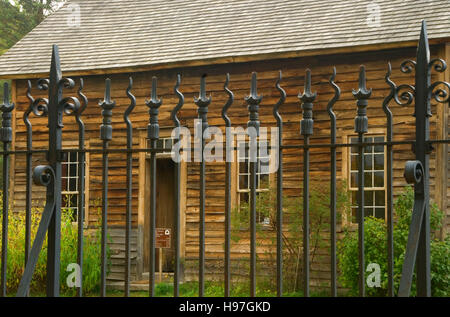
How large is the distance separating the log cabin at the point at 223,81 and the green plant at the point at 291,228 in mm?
167

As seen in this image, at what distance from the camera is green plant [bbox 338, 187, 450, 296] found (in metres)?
8.76

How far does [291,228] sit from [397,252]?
223 centimetres

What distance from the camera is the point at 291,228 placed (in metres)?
10.7

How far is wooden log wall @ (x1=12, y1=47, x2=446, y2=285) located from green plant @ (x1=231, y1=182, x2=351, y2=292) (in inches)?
8.2

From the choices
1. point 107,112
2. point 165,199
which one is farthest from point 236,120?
point 107,112

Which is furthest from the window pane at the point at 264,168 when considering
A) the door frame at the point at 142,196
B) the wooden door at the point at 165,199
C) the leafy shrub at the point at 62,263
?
the leafy shrub at the point at 62,263

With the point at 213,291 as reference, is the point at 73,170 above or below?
above

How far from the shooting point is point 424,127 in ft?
11.1

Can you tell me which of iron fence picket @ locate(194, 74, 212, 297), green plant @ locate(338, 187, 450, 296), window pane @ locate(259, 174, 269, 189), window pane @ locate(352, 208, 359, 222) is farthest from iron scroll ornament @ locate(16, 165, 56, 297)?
window pane @ locate(352, 208, 359, 222)

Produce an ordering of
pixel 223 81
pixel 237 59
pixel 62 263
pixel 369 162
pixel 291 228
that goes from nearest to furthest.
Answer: pixel 291 228 → pixel 369 162 → pixel 62 263 → pixel 237 59 → pixel 223 81

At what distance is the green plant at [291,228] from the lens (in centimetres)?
1048

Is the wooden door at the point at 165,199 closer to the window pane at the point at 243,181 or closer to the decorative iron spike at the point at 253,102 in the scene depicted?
the window pane at the point at 243,181

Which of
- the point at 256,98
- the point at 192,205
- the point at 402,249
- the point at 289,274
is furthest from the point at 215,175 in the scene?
the point at 256,98

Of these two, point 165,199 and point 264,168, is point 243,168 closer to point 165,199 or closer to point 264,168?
point 264,168
